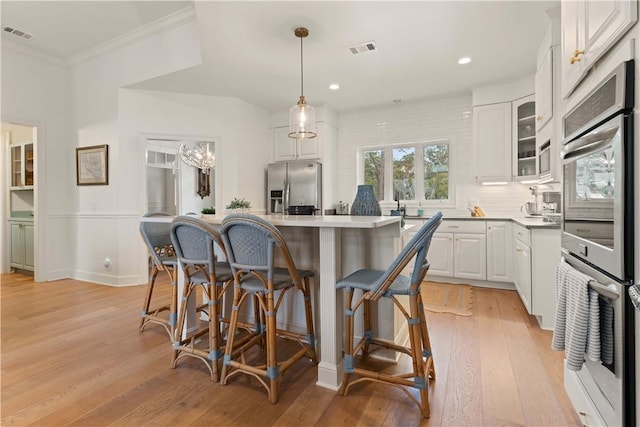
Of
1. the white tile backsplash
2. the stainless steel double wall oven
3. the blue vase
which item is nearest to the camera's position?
the stainless steel double wall oven

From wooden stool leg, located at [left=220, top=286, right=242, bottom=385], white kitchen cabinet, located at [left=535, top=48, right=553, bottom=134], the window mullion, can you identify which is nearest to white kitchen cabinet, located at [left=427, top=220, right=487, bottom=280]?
the window mullion

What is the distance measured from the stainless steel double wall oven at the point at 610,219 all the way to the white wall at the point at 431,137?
3.27 m

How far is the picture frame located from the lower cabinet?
3.98ft

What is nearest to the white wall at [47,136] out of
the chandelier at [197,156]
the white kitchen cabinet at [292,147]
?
the chandelier at [197,156]

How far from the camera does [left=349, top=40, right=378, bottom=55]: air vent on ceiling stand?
313 cm

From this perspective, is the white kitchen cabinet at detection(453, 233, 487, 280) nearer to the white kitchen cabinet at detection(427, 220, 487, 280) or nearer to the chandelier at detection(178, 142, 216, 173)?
the white kitchen cabinet at detection(427, 220, 487, 280)

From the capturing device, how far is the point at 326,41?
3.09m

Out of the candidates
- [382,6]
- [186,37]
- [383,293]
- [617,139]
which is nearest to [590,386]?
[383,293]

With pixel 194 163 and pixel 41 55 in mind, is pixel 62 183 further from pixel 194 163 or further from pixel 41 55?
pixel 194 163

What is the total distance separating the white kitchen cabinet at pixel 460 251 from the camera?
13.1 feet

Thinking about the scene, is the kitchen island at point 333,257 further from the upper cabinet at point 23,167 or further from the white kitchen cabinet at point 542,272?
the upper cabinet at point 23,167

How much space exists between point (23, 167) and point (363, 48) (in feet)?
17.7

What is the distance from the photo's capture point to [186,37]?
12.2 feet

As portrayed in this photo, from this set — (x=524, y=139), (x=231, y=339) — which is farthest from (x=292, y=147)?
(x=231, y=339)
